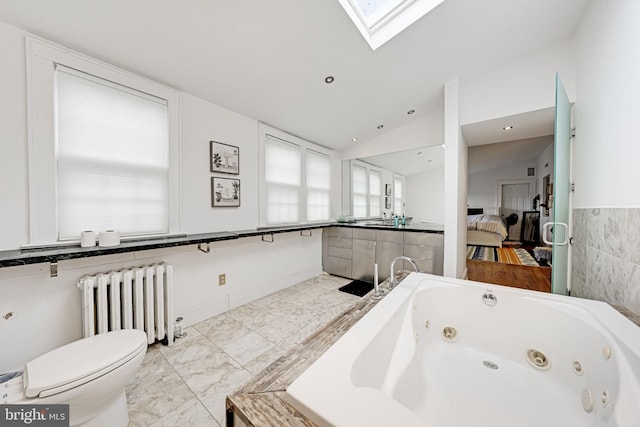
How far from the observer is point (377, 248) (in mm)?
3182

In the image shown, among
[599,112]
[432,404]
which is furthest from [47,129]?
[599,112]

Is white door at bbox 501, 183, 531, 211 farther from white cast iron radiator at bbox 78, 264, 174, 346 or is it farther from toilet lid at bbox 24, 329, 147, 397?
toilet lid at bbox 24, 329, 147, 397

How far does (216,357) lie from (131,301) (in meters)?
0.75

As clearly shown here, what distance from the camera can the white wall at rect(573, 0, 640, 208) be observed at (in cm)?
115

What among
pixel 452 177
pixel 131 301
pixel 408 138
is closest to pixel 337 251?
pixel 452 177

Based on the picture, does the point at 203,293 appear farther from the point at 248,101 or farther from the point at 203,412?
the point at 248,101

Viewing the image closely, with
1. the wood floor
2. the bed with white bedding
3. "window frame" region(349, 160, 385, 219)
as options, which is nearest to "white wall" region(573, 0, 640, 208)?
the wood floor

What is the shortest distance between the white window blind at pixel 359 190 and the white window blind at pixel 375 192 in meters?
0.09

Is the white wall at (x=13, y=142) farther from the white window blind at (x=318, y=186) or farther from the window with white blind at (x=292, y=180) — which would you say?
the white window blind at (x=318, y=186)

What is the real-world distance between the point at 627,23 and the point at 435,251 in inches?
83.3

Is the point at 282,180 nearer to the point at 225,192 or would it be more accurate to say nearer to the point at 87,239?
the point at 225,192

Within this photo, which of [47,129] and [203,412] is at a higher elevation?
[47,129]

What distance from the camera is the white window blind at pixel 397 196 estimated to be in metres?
3.53

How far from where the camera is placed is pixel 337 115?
2873 mm
